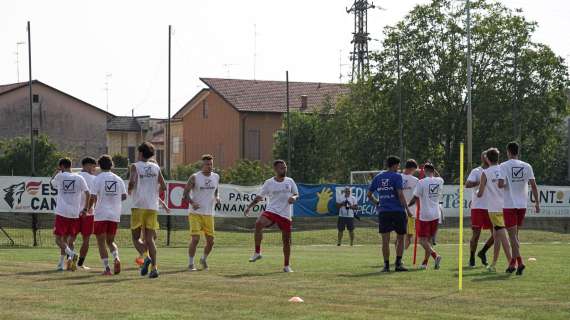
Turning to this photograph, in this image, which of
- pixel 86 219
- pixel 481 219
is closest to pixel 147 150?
pixel 86 219

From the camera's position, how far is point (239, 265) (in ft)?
69.1

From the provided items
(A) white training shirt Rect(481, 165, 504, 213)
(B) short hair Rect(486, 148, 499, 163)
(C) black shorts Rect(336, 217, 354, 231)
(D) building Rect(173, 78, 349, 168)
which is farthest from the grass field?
(D) building Rect(173, 78, 349, 168)

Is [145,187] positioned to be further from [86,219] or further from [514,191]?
[514,191]

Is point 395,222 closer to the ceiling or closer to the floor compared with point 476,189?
closer to the floor

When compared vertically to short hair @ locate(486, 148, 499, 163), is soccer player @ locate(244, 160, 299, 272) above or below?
below

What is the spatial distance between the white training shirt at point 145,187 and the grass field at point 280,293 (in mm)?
1198

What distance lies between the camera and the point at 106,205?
18453 mm

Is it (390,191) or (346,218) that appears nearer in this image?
(390,191)

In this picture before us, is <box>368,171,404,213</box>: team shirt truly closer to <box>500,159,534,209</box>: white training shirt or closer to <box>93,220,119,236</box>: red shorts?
<box>500,159,534,209</box>: white training shirt

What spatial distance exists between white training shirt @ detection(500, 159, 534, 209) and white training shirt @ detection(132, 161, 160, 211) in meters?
5.70

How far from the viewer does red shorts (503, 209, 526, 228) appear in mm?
17875

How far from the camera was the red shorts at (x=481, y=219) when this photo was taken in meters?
19.7

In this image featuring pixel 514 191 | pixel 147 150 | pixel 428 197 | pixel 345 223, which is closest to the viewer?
pixel 147 150

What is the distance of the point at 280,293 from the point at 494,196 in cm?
591
